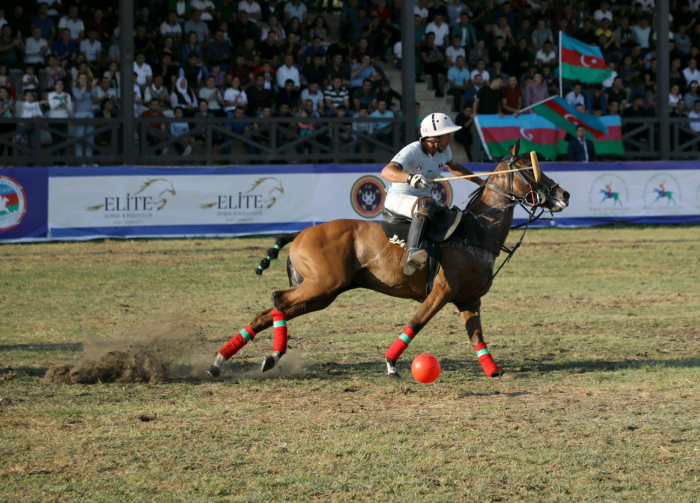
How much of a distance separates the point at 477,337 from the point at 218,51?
1563 centimetres

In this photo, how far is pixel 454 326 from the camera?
10.5 meters

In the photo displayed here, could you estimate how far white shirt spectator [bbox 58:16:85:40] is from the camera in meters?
20.2

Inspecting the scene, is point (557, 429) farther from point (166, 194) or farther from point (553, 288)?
point (166, 194)

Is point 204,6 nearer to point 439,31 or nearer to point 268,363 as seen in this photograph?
point 439,31

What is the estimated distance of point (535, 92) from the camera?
74.0ft

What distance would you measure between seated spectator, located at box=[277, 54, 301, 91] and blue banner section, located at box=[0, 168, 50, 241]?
669cm

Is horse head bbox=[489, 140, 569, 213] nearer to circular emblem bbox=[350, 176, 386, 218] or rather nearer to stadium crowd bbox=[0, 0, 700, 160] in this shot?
circular emblem bbox=[350, 176, 386, 218]

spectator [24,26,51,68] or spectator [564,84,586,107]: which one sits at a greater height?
spectator [24,26,51,68]

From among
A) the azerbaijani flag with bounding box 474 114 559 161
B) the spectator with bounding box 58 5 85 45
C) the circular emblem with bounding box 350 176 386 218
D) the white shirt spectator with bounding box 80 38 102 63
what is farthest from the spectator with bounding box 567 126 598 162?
the spectator with bounding box 58 5 85 45

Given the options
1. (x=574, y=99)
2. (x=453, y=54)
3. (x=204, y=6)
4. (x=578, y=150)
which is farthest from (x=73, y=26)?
(x=574, y=99)

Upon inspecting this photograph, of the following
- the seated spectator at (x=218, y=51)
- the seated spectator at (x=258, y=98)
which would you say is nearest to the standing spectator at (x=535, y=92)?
the seated spectator at (x=258, y=98)

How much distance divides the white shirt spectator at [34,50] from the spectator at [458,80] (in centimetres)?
1088

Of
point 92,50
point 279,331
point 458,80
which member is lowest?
point 279,331

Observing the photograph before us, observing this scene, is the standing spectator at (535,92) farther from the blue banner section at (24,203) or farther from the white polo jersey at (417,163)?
the white polo jersey at (417,163)
